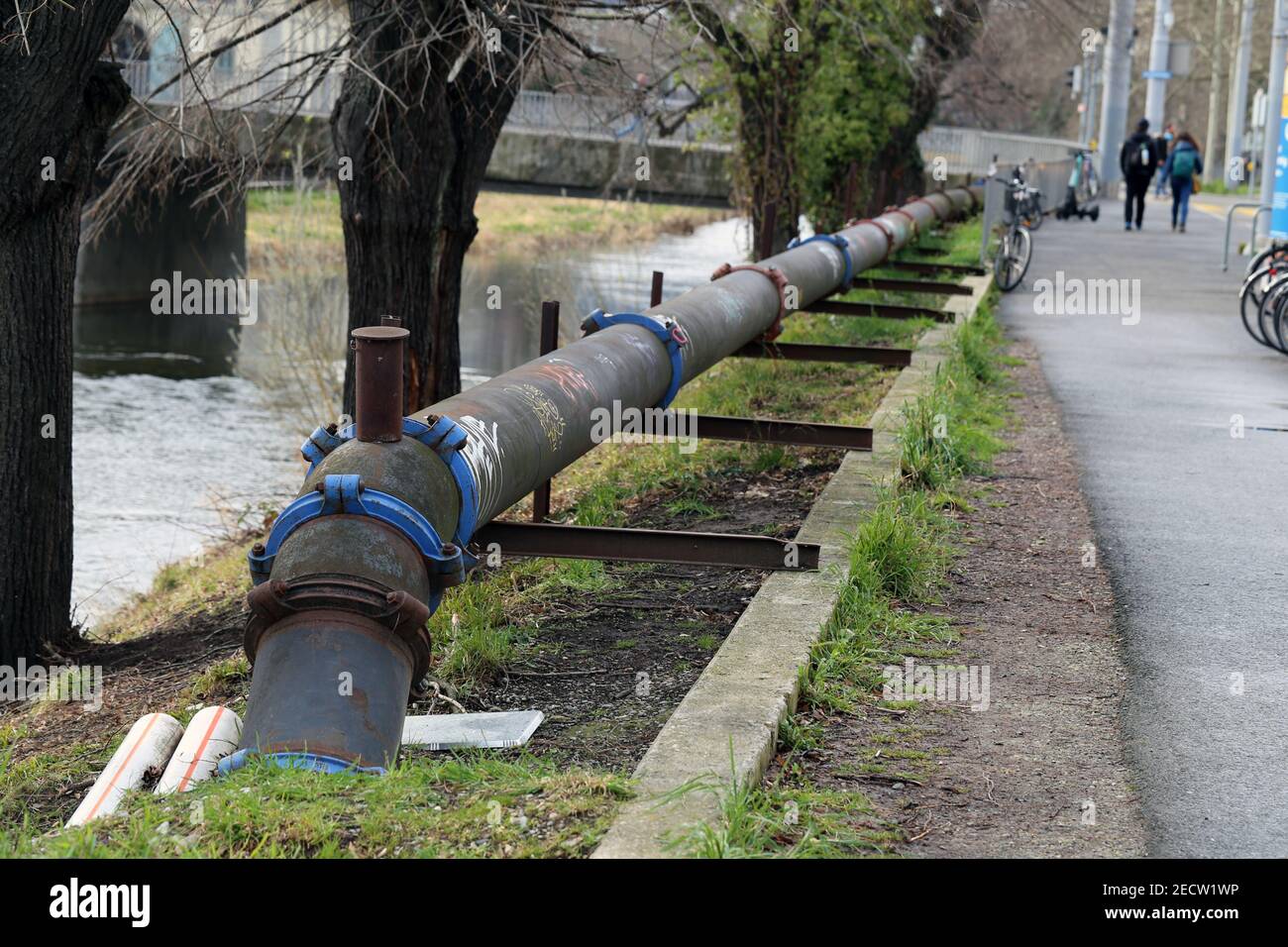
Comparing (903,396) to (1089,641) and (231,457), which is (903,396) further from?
(231,457)

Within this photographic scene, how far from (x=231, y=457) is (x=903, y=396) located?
10680mm

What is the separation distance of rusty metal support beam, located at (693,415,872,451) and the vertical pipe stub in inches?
140

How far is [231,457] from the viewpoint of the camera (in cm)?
1886

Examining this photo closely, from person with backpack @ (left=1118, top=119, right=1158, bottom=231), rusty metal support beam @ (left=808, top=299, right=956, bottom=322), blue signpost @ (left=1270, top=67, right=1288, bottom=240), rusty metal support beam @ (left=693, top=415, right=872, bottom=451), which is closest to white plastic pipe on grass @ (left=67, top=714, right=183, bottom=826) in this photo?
rusty metal support beam @ (left=693, top=415, right=872, bottom=451)

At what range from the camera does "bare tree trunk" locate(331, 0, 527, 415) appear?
31.1 ft

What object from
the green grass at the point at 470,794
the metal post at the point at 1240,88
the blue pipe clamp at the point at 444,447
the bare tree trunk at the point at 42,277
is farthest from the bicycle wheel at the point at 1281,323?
the metal post at the point at 1240,88

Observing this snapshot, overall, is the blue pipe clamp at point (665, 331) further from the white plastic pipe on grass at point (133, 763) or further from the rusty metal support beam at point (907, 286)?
the rusty metal support beam at point (907, 286)

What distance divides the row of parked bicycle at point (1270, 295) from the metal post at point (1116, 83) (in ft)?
77.0

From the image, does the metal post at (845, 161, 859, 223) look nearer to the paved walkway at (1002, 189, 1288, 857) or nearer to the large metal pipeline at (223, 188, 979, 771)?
the paved walkway at (1002, 189, 1288, 857)

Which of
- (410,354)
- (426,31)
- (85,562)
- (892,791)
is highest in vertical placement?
(426,31)

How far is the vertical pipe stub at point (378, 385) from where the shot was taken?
4773mm

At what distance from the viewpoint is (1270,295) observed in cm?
1364

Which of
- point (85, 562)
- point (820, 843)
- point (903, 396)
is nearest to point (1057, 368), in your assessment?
point (903, 396)

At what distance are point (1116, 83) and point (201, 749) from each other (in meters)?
38.3
